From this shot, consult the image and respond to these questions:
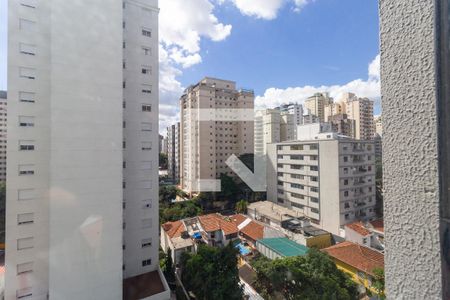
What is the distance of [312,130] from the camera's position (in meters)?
10.3

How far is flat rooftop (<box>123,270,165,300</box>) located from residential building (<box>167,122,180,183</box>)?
41.4 feet

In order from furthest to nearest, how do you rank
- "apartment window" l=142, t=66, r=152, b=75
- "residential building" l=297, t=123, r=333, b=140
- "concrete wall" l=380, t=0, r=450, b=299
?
"residential building" l=297, t=123, r=333, b=140, "apartment window" l=142, t=66, r=152, b=75, "concrete wall" l=380, t=0, r=450, b=299

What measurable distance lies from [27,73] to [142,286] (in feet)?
13.6

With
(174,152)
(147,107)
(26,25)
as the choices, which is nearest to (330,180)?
(147,107)

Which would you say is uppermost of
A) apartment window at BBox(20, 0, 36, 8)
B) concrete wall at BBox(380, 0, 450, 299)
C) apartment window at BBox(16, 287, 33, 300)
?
apartment window at BBox(20, 0, 36, 8)

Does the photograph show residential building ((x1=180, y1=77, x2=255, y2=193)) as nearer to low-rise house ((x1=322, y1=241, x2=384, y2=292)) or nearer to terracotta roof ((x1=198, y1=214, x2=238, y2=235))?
terracotta roof ((x1=198, y1=214, x2=238, y2=235))

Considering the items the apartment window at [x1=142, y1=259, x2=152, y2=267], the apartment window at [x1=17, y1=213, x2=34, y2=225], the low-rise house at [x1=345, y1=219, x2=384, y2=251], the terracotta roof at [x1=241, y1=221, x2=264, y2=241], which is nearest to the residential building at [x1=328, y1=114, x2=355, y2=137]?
the low-rise house at [x1=345, y1=219, x2=384, y2=251]

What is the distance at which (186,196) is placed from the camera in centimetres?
1274

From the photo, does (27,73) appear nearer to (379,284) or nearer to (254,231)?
(379,284)

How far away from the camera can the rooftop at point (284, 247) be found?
4997mm

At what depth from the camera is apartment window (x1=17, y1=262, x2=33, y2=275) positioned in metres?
3.51

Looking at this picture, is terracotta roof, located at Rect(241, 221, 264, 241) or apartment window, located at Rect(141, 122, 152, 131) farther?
terracotta roof, located at Rect(241, 221, 264, 241)

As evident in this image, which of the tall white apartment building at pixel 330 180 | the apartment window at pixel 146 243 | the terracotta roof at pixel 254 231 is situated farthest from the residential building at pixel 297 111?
the apartment window at pixel 146 243

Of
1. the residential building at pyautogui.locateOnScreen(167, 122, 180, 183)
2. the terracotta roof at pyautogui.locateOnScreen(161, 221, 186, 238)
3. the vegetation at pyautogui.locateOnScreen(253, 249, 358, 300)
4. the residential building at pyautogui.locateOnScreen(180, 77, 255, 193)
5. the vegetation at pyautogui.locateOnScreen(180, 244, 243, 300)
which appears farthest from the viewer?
the residential building at pyautogui.locateOnScreen(167, 122, 180, 183)
